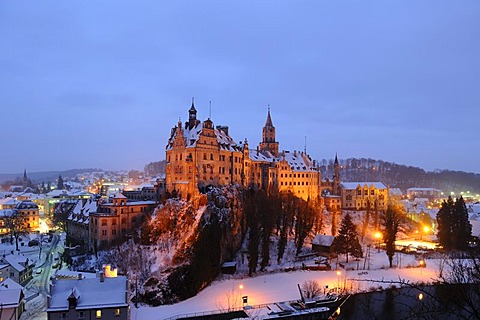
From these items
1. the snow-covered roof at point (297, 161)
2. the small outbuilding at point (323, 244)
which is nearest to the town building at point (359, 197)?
the snow-covered roof at point (297, 161)

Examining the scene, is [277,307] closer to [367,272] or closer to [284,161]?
[367,272]

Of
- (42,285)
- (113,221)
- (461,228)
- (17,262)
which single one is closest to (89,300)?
(42,285)

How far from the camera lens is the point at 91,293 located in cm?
3114

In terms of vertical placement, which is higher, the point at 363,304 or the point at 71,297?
the point at 71,297

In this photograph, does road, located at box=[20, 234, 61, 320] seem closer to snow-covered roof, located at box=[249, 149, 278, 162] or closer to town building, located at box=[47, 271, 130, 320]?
town building, located at box=[47, 271, 130, 320]

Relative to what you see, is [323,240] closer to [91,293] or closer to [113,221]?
[113,221]

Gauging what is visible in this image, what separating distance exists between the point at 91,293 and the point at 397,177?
164622 millimetres

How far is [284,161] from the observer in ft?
259

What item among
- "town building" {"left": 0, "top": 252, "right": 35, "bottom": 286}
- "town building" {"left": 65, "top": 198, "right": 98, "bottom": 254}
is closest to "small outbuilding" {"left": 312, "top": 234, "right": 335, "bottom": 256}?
"town building" {"left": 65, "top": 198, "right": 98, "bottom": 254}

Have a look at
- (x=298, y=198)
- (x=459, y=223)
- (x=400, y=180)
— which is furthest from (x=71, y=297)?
(x=400, y=180)

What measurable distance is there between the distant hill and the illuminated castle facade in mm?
75104

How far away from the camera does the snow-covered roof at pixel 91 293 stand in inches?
1187

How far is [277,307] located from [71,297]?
63.4 feet

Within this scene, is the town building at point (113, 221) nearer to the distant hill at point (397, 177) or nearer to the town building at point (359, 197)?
the town building at point (359, 197)
